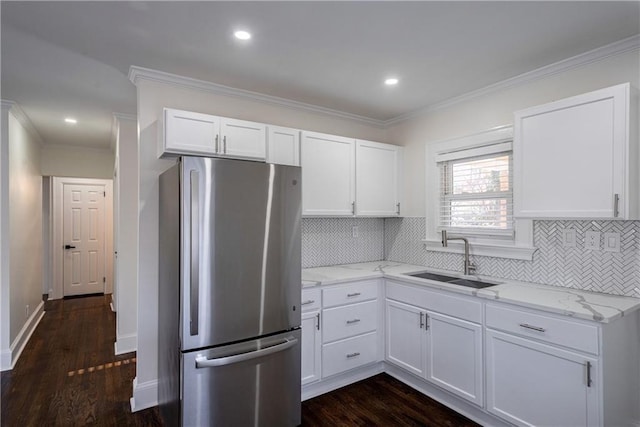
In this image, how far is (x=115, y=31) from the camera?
6.50 feet

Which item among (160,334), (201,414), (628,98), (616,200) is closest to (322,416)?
(201,414)

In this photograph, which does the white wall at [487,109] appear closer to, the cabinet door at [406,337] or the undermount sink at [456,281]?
the undermount sink at [456,281]

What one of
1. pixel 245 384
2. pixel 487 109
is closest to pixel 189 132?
pixel 245 384

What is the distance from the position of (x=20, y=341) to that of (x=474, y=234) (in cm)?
477

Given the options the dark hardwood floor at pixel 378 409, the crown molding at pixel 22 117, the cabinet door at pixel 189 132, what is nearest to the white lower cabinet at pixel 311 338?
the dark hardwood floor at pixel 378 409

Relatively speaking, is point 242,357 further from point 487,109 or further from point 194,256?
point 487,109

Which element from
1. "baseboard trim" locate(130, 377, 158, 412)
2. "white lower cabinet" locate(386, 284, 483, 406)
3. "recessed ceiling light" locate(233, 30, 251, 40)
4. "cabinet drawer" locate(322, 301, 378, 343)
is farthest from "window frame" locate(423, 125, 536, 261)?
"baseboard trim" locate(130, 377, 158, 412)

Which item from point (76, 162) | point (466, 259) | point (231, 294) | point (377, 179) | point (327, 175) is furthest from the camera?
point (76, 162)

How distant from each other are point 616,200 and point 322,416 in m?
2.32

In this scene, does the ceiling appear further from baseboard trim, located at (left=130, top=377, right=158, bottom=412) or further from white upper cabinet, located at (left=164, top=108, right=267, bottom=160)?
baseboard trim, located at (left=130, top=377, right=158, bottom=412)

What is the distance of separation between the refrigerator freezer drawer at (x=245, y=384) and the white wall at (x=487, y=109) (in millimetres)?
2035

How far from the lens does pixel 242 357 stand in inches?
80.3

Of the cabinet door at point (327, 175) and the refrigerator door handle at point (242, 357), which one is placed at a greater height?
the cabinet door at point (327, 175)

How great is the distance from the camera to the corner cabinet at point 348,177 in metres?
3.00
